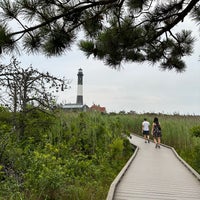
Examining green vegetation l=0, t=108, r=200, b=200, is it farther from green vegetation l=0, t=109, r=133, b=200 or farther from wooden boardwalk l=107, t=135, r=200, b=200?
wooden boardwalk l=107, t=135, r=200, b=200

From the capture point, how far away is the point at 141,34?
7.07 m

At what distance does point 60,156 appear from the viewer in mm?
8492

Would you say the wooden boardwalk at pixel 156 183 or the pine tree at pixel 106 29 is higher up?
the pine tree at pixel 106 29

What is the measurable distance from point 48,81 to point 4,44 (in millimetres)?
3503

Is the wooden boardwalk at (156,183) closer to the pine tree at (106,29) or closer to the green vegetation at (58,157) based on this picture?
the green vegetation at (58,157)

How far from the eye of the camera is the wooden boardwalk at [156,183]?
18.6 ft

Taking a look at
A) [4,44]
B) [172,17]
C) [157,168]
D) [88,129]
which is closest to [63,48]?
[4,44]

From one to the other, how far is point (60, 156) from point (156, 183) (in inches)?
98.5

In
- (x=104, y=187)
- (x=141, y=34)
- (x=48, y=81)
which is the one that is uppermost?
(x=141, y=34)

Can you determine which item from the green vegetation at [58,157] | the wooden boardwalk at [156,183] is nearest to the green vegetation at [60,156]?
the green vegetation at [58,157]

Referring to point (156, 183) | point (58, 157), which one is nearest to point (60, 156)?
point (58, 157)

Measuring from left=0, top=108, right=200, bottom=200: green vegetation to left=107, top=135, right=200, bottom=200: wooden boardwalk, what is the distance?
29cm

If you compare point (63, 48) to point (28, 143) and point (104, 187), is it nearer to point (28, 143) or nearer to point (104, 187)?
point (104, 187)

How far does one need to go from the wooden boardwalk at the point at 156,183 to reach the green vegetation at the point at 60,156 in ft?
0.96
